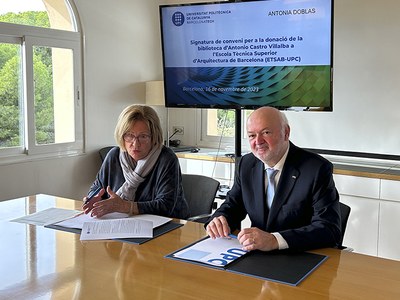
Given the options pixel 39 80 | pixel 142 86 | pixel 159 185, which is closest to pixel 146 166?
pixel 159 185

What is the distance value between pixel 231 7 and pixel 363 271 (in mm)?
2257

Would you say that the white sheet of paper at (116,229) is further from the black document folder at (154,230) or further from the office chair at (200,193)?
the office chair at (200,193)

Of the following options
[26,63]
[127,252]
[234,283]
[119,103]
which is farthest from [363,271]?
[119,103]

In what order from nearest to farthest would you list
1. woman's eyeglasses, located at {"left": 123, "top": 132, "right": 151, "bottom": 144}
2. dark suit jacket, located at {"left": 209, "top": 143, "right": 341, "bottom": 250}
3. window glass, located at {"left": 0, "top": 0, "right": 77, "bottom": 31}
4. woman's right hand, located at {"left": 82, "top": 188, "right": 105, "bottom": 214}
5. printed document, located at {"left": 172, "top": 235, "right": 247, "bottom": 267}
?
printed document, located at {"left": 172, "top": 235, "right": 247, "bottom": 267}
dark suit jacket, located at {"left": 209, "top": 143, "right": 341, "bottom": 250}
woman's right hand, located at {"left": 82, "top": 188, "right": 105, "bottom": 214}
woman's eyeglasses, located at {"left": 123, "top": 132, "right": 151, "bottom": 144}
window glass, located at {"left": 0, "top": 0, "right": 77, "bottom": 31}

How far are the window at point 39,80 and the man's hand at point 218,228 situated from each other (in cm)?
214

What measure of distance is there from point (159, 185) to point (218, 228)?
2.05 feet

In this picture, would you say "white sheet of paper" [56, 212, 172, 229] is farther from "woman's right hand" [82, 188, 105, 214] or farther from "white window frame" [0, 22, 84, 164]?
"white window frame" [0, 22, 84, 164]

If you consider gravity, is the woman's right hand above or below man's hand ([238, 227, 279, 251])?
above

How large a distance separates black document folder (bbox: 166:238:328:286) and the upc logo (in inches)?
88.2

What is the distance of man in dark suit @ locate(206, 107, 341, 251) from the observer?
1.95 meters

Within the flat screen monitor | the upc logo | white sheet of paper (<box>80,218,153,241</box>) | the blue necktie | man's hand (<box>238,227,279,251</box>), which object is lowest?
white sheet of paper (<box>80,218,153,241</box>)

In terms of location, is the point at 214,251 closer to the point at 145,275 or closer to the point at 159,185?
the point at 145,275

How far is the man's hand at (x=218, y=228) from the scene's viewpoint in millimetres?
1949

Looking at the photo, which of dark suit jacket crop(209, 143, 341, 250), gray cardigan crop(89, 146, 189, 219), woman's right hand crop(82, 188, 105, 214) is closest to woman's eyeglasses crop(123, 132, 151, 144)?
gray cardigan crop(89, 146, 189, 219)
